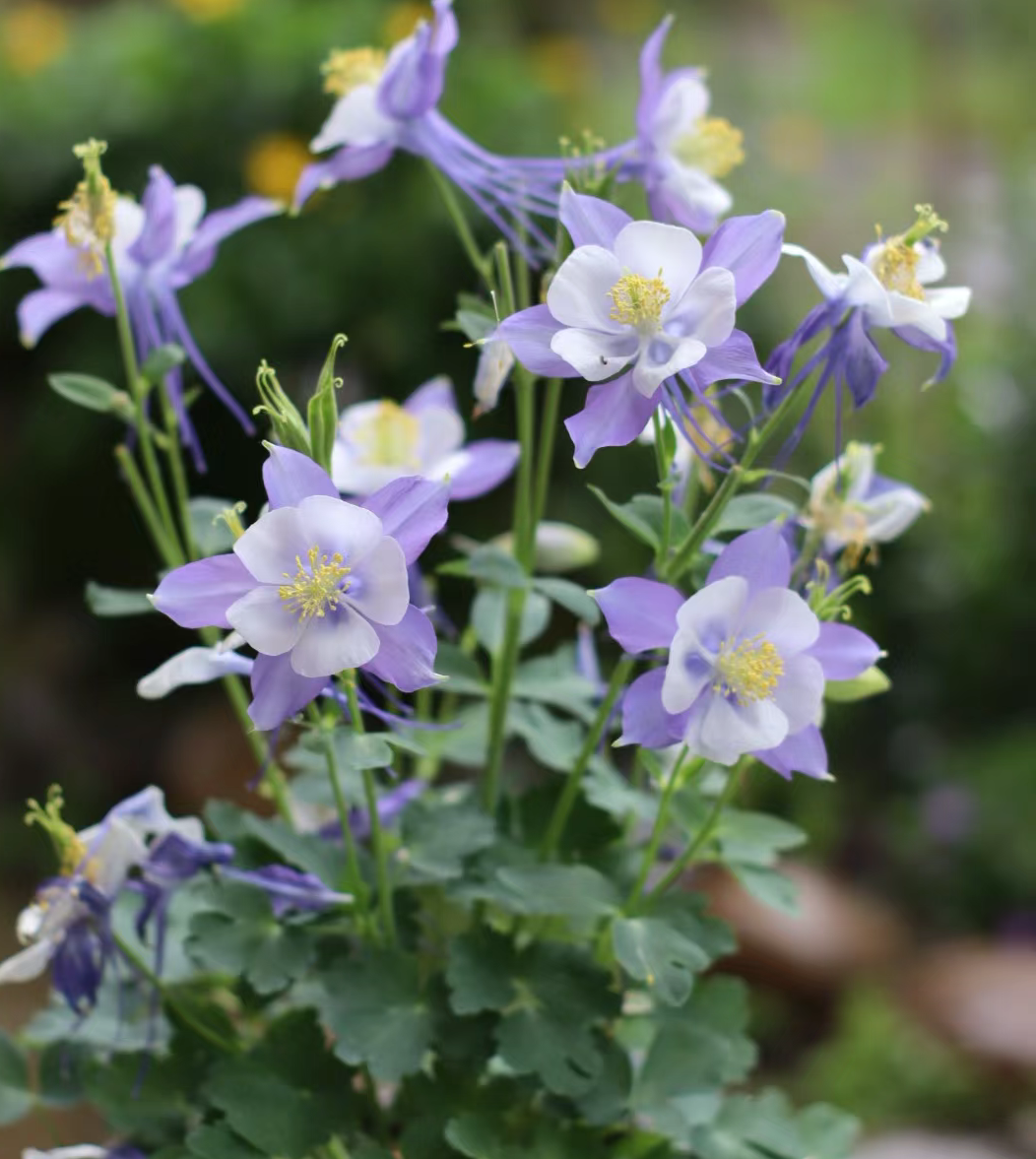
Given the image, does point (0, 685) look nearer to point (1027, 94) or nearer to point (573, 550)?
point (573, 550)

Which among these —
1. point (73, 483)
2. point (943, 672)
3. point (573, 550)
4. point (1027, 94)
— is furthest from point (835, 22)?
point (573, 550)

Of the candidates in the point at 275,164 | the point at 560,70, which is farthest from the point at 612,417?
the point at 560,70

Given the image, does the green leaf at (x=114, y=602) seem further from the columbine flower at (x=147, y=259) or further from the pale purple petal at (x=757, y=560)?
the pale purple petal at (x=757, y=560)

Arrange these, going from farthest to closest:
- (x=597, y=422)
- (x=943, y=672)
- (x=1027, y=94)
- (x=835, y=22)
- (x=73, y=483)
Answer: (x=835, y=22)
(x=1027, y=94)
(x=943, y=672)
(x=73, y=483)
(x=597, y=422)

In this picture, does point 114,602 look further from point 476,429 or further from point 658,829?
point 476,429

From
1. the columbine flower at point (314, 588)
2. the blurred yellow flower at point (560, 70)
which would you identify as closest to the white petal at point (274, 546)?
the columbine flower at point (314, 588)

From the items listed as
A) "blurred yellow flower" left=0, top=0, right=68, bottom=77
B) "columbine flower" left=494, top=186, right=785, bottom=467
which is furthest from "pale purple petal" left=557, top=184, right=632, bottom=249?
"blurred yellow flower" left=0, top=0, right=68, bottom=77

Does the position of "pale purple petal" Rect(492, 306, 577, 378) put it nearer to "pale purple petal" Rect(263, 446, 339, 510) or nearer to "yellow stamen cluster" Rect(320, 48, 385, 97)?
"pale purple petal" Rect(263, 446, 339, 510)
